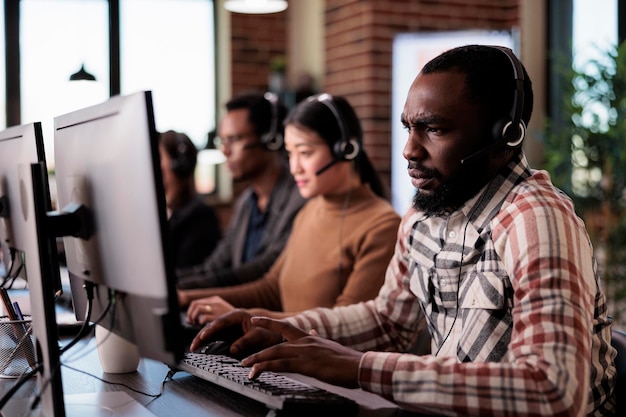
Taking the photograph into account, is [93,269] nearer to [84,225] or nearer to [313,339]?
[84,225]

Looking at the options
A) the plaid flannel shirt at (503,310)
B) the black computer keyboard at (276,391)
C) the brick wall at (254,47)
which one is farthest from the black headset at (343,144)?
the brick wall at (254,47)

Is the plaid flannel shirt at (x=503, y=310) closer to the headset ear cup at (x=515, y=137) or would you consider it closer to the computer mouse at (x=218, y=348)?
the headset ear cup at (x=515, y=137)

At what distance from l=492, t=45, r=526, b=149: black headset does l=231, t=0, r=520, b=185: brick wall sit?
300cm

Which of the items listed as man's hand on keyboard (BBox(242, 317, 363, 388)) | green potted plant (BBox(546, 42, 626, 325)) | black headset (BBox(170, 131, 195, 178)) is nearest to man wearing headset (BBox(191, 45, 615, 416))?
man's hand on keyboard (BBox(242, 317, 363, 388))

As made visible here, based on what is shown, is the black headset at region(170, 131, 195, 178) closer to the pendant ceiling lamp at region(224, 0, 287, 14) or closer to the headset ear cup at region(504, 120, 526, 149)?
the pendant ceiling lamp at region(224, 0, 287, 14)

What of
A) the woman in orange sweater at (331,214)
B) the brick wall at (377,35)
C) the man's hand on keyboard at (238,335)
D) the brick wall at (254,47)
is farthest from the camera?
the brick wall at (254,47)

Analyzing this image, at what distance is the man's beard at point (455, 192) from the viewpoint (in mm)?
1375

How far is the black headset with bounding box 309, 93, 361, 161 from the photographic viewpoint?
7.43ft

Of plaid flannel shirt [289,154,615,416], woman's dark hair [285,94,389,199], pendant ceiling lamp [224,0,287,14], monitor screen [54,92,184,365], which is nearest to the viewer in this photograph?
monitor screen [54,92,184,365]

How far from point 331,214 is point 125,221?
1377 mm

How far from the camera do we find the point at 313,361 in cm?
120

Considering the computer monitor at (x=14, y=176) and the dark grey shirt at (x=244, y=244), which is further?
the dark grey shirt at (x=244, y=244)

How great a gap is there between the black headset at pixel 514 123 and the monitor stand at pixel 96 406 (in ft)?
2.26

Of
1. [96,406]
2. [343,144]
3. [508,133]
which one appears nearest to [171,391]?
[96,406]
